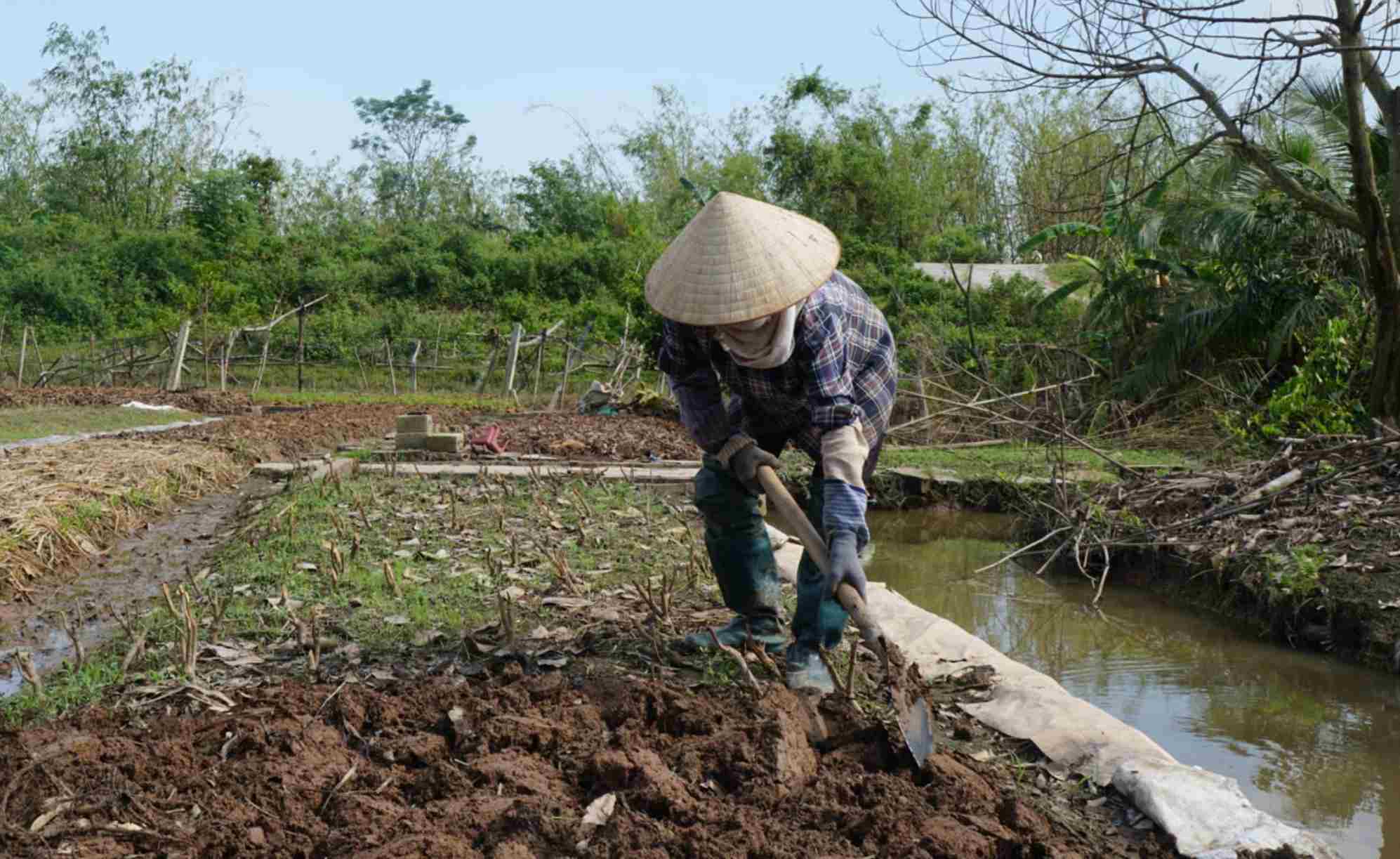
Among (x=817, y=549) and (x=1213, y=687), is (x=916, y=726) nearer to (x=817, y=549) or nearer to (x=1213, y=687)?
(x=817, y=549)

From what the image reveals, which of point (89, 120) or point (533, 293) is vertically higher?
point (89, 120)

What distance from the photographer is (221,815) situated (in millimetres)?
2469

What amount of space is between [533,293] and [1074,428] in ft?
56.5

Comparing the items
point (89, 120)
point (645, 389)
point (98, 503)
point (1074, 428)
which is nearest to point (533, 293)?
point (645, 389)

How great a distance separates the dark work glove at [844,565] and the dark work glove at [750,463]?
414mm

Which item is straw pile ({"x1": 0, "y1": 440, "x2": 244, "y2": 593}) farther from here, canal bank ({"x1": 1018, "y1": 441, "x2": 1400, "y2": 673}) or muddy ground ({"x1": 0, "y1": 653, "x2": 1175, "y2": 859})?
canal bank ({"x1": 1018, "y1": 441, "x2": 1400, "y2": 673})

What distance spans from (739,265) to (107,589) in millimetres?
3837

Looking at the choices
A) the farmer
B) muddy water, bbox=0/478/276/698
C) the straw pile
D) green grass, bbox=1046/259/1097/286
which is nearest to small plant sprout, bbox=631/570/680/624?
the farmer

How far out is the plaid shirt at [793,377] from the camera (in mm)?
3354

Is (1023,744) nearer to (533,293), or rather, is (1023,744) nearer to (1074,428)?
(1074,428)

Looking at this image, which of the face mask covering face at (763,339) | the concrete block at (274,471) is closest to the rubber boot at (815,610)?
the face mask covering face at (763,339)

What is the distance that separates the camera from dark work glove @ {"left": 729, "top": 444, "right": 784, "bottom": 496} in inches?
137

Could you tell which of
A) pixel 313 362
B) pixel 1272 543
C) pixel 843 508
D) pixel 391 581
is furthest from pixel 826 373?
pixel 313 362

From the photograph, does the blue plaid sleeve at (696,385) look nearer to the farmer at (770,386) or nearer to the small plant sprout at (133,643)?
the farmer at (770,386)
